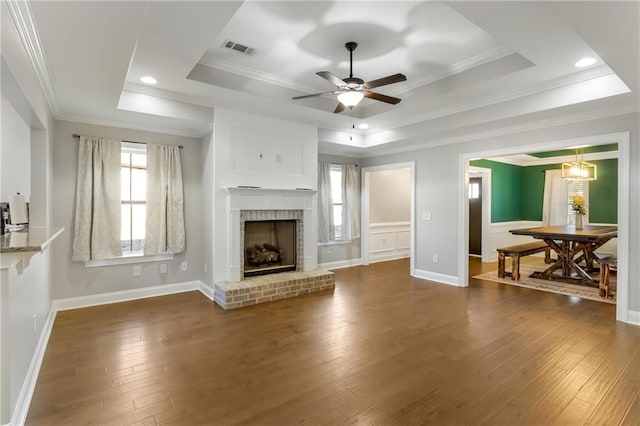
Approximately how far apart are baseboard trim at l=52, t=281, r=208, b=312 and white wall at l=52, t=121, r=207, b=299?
5 cm

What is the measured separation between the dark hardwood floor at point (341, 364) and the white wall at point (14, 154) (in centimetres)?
150

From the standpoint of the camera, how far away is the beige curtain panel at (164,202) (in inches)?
182

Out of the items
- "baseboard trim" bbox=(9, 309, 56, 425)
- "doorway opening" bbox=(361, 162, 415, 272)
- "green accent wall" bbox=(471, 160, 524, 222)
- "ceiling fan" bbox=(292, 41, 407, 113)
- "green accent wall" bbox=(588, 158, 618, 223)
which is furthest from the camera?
"green accent wall" bbox=(471, 160, 524, 222)

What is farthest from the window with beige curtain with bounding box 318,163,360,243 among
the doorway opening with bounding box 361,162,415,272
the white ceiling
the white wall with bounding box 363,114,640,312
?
the white ceiling

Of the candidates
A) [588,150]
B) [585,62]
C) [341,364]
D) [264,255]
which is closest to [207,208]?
[264,255]

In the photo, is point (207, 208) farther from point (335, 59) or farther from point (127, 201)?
point (335, 59)

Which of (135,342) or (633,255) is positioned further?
(633,255)

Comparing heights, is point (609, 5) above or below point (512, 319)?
above

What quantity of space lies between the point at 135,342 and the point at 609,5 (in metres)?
4.36

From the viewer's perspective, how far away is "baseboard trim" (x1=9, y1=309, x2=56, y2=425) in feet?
6.55

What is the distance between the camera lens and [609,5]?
1.81m

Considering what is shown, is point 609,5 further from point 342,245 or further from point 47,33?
point 342,245

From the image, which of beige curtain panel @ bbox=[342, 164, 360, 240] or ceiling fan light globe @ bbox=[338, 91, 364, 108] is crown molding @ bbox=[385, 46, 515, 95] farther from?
beige curtain panel @ bbox=[342, 164, 360, 240]

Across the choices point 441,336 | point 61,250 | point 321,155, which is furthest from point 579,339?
point 61,250
